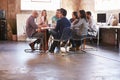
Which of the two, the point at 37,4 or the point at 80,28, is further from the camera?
the point at 37,4

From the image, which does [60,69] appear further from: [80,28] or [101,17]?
[101,17]

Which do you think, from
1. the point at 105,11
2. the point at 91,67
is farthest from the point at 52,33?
the point at 105,11

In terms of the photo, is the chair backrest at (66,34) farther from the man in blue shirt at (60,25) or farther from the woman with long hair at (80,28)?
the woman with long hair at (80,28)

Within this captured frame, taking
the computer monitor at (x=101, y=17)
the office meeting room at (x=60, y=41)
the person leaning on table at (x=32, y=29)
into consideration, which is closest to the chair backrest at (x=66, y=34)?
the office meeting room at (x=60, y=41)

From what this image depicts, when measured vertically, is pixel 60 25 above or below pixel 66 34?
above

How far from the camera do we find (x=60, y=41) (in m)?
8.10

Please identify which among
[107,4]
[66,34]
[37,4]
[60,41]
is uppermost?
[37,4]

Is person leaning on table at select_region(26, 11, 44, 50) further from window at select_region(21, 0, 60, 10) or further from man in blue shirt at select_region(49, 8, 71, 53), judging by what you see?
window at select_region(21, 0, 60, 10)

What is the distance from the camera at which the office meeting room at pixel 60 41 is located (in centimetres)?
540

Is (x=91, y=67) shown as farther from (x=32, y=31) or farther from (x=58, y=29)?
(x=32, y=31)

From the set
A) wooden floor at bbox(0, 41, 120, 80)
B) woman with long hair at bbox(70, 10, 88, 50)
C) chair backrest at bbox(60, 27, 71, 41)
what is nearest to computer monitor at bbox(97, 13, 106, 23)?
woman with long hair at bbox(70, 10, 88, 50)

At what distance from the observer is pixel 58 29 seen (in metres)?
7.87

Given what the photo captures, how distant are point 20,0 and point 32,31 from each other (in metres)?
5.37

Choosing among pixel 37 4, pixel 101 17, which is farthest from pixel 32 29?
pixel 37 4
